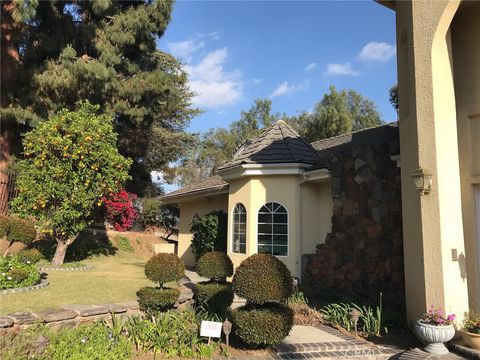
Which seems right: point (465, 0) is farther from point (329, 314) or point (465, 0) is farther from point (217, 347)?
point (217, 347)

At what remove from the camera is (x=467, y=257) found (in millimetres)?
6434

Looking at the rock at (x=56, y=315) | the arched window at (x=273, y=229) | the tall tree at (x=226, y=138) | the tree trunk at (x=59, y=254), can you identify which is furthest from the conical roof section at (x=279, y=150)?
the tall tree at (x=226, y=138)

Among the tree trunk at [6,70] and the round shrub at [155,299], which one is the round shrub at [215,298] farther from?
the tree trunk at [6,70]

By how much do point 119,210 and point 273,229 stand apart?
7.47 metres

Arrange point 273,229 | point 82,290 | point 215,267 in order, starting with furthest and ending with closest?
point 273,229 → point 82,290 → point 215,267

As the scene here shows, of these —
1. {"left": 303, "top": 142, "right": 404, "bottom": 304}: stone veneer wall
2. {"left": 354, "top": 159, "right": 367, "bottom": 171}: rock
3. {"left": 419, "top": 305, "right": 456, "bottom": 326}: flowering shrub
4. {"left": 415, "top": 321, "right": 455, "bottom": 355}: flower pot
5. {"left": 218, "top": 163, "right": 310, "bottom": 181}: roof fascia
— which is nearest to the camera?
{"left": 415, "top": 321, "right": 455, "bottom": 355}: flower pot

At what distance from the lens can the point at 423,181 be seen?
20.0ft

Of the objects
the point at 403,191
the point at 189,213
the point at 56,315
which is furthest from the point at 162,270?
the point at 189,213

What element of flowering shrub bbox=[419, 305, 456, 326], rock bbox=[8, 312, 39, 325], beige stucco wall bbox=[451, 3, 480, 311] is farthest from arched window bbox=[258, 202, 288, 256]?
rock bbox=[8, 312, 39, 325]

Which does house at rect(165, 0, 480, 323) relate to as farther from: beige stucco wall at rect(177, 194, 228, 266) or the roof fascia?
beige stucco wall at rect(177, 194, 228, 266)

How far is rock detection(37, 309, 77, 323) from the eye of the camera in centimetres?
541

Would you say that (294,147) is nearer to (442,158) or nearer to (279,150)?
(279,150)

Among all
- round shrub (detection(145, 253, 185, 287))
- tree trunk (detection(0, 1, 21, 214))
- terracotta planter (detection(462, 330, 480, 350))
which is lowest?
terracotta planter (detection(462, 330, 480, 350))

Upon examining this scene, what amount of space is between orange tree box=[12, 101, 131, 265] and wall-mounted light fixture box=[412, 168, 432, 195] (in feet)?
29.1
